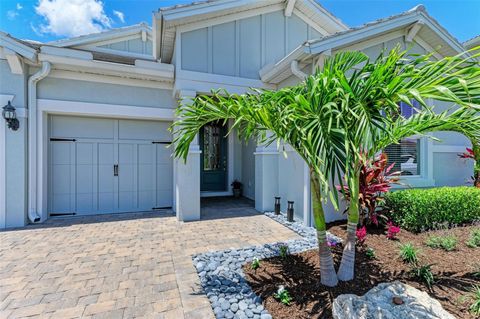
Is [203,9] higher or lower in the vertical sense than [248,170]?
higher

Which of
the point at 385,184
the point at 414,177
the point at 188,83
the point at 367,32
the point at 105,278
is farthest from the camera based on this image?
the point at 414,177

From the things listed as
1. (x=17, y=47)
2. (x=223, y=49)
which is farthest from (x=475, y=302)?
(x=17, y=47)

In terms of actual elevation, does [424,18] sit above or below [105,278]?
above

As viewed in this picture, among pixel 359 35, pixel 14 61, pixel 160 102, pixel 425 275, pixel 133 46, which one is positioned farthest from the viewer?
pixel 133 46

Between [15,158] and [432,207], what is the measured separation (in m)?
9.02

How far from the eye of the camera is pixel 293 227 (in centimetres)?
523

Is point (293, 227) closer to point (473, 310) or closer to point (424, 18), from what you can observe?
point (473, 310)

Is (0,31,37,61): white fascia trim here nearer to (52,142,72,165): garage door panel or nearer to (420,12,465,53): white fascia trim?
(52,142,72,165): garage door panel

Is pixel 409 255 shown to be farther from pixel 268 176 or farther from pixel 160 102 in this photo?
pixel 160 102

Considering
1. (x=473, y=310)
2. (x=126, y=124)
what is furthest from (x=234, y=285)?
(x=126, y=124)

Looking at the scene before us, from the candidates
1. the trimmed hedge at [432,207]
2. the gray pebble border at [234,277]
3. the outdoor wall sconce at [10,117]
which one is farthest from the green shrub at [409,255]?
the outdoor wall sconce at [10,117]

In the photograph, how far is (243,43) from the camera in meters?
6.46

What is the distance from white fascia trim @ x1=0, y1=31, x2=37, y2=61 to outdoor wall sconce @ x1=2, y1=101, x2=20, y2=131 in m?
1.15

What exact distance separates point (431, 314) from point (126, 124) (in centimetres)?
713
